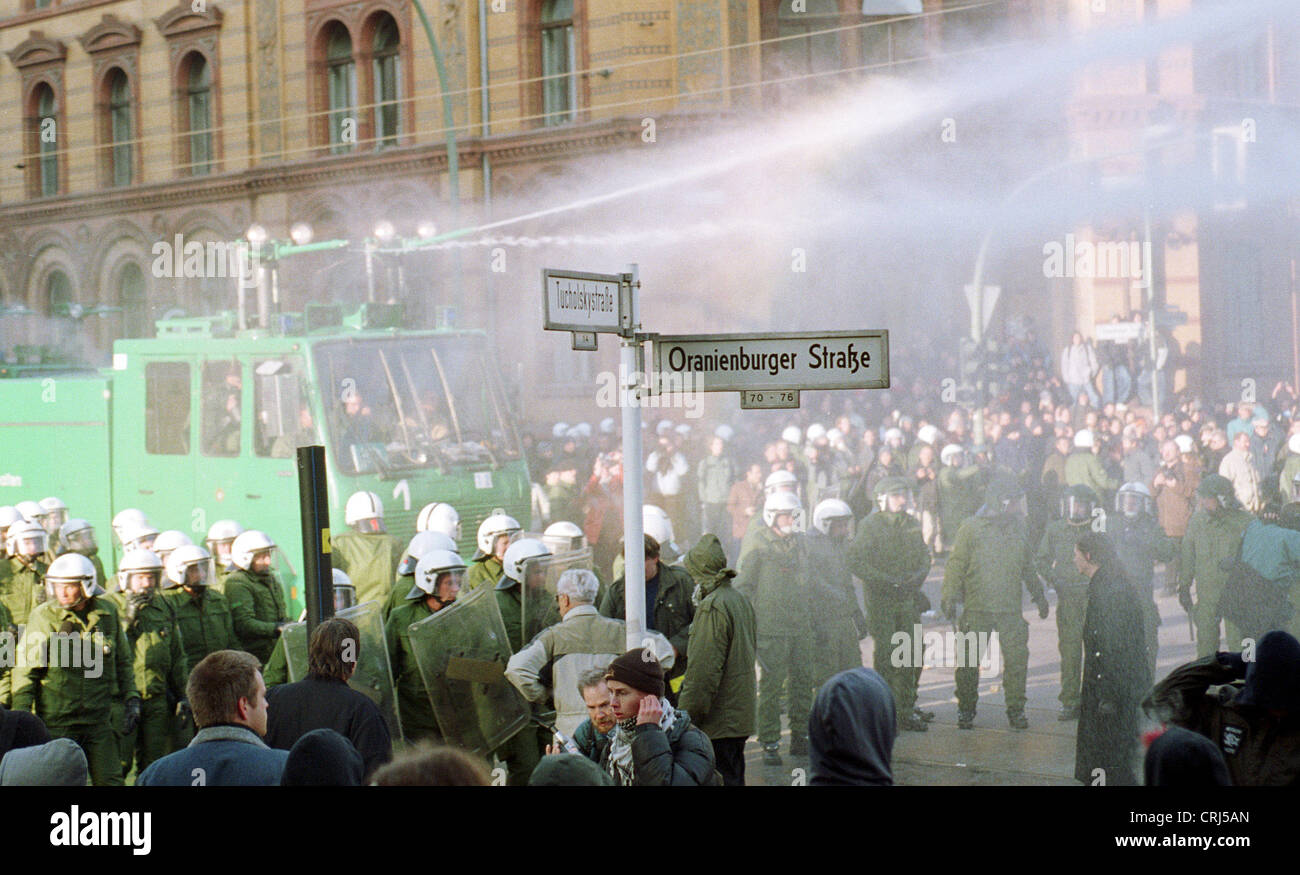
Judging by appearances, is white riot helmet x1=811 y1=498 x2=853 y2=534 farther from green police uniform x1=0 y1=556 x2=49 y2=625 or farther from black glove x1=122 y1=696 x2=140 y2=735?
green police uniform x1=0 y1=556 x2=49 y2=625

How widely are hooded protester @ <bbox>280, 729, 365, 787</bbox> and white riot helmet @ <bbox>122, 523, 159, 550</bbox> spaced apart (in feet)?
14.3

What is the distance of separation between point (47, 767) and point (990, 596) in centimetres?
522

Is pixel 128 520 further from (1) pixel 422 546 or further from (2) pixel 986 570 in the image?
(2) pixel 986 570

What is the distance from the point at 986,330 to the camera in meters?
15.4

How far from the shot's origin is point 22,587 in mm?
7824

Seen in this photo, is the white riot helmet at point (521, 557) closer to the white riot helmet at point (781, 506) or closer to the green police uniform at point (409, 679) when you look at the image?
the green police uniform at point (409, 679)

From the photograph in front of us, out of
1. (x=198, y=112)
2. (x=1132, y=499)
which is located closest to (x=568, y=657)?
(x=1132, y=499)

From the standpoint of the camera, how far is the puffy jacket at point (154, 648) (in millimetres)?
6895

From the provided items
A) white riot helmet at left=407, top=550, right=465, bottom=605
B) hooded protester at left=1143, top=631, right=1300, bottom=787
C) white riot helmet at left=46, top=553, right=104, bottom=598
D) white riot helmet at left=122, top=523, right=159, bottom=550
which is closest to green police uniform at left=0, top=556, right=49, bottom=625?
white riot helmet at left=122, top=523, right=159, bottom=550

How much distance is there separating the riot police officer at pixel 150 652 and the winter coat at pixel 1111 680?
13.6 ft

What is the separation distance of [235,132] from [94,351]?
2.15 metres

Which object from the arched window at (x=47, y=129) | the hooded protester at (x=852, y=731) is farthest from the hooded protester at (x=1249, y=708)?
the arched window at (x=47, y=129)
